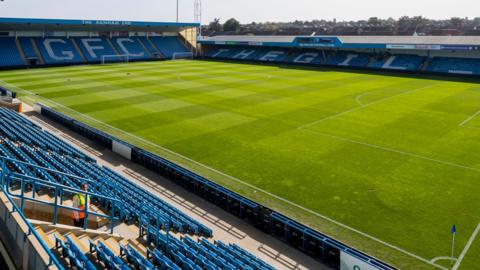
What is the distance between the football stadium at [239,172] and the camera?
1174 cm

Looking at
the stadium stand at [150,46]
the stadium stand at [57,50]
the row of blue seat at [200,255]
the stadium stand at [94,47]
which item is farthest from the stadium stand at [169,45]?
the row of blue seat at [200,255]

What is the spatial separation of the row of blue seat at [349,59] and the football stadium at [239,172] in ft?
14.9

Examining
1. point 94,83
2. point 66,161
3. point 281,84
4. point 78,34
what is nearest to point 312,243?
point 66,161

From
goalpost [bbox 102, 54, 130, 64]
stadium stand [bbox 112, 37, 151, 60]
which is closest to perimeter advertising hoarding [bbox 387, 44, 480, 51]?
stadium stand [bbox 112, 37, 151, 60]

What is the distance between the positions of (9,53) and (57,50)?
8055mm

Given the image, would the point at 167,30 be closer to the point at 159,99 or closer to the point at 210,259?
the point at 159,99

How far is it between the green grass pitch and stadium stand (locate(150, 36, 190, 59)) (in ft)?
118

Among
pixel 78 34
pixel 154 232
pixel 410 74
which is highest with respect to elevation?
pixel 78 34

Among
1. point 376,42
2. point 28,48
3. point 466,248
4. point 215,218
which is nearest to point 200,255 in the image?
point 215,218

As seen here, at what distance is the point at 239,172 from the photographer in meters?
20.9

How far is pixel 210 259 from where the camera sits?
11234 mm

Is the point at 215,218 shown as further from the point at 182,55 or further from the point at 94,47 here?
the point at 182,55

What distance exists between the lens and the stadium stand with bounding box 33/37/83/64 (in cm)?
6797

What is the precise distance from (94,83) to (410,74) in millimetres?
47999
